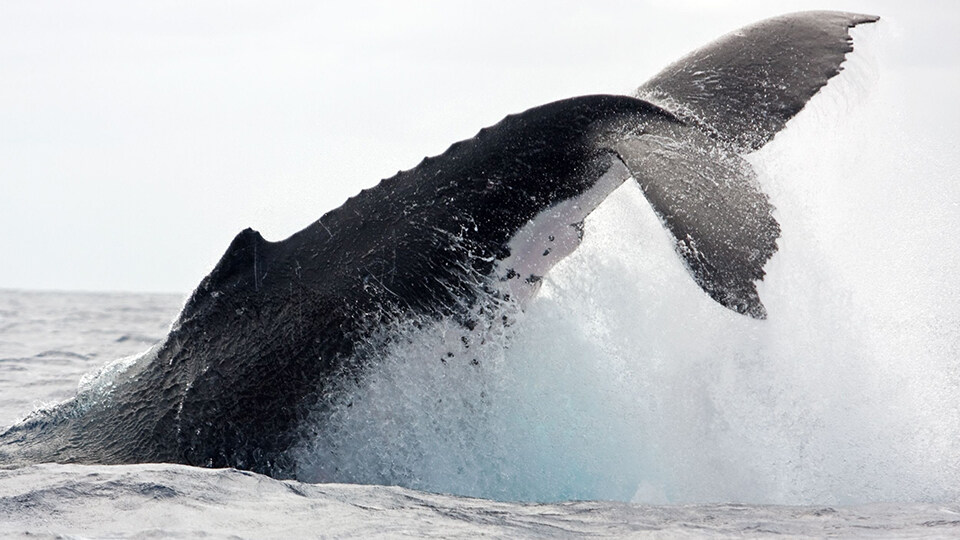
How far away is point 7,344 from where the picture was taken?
16531 mm

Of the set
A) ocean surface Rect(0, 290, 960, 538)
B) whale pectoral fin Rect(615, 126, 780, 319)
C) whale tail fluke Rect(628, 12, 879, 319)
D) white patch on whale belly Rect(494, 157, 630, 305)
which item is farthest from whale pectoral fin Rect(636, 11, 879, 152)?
ocean surface Rect(0, 290, 960, 538)

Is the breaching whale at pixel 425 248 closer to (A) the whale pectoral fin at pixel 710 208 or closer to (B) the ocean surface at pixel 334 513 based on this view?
(A) the whale pectoral fin at pixel 710 208

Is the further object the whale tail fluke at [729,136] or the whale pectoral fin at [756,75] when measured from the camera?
the whale pectoral fin at [756,75]

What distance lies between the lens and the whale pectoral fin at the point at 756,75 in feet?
17.3

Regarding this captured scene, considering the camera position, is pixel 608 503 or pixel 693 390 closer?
pixel 608 503

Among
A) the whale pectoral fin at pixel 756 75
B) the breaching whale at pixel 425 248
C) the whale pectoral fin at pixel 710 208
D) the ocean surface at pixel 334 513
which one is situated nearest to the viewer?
the whale pectoral fin at pixel 710 208

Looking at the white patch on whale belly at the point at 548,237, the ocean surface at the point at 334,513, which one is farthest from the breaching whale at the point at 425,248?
the ocean surface at the point at 334,513

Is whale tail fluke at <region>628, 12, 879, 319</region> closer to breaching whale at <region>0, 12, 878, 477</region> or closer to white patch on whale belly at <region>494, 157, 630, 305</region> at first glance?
breaching whale at <region>0, 12, 878, 477</region>

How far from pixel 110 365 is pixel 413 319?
2516 mm

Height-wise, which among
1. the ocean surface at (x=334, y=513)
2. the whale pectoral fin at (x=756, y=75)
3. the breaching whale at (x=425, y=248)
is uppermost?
the whale pectoral fin at (x=756, y=75)

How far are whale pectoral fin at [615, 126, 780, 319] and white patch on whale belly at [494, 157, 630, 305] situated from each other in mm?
346

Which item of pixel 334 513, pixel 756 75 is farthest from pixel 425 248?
pixel 756 75

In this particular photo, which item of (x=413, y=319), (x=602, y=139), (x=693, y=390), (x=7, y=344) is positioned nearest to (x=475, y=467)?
(x=413, y=319)

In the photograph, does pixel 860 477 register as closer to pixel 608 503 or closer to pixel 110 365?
pixel 608 503
